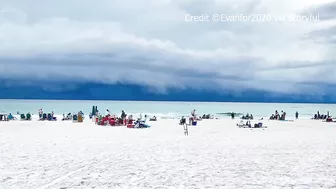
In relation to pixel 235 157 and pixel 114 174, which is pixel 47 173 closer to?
pixel 114 174

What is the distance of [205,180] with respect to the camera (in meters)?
10.4

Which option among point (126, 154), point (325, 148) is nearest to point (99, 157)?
point (126, 154)

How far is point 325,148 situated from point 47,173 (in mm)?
12617

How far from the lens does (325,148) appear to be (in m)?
18.0

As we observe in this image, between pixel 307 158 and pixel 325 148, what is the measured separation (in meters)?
4.06

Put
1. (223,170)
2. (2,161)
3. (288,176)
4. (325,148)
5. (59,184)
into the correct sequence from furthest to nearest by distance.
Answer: (325,148)
(2,161)
(223,170)
(288,176)
(59,184)

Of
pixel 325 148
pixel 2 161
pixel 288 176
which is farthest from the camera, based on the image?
pixel 325 148

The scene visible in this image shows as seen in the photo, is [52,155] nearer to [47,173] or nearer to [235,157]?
[47,173]

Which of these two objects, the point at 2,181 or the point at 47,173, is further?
the point at 47,173

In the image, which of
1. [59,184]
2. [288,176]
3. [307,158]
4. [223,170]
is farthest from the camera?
[307,158]

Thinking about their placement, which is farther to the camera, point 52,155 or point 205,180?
point 52,155

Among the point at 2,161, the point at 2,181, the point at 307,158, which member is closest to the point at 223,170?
the point at 307,158

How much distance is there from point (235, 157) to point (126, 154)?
4.32 m

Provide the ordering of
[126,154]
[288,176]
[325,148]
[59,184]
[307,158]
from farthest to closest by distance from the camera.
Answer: [325,148] → [126,154] → [307,158] → [288,176] → [59,184]
